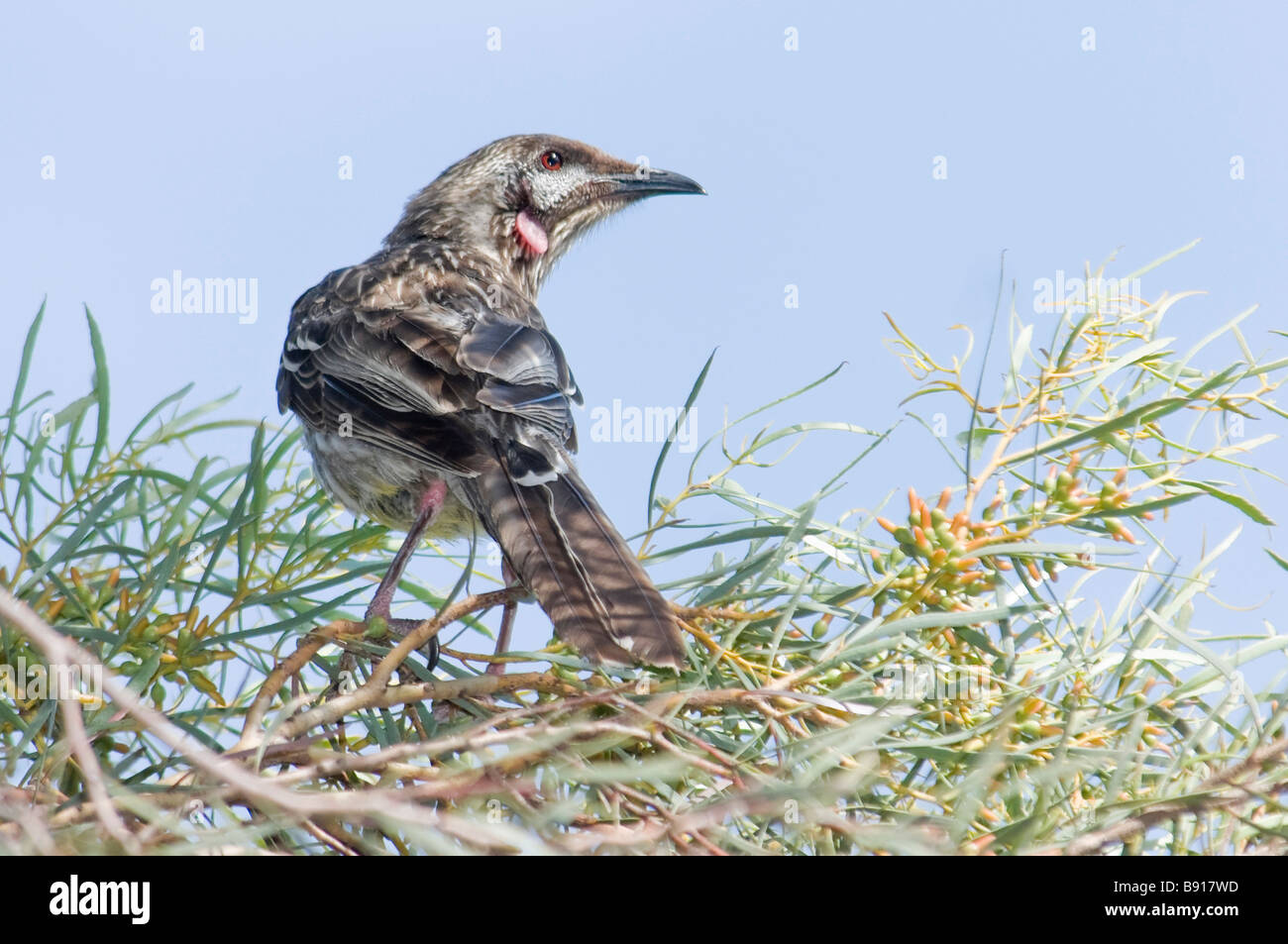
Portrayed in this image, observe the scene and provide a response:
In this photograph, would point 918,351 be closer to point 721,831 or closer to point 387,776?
point 721,831

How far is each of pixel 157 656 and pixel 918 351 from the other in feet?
5.16

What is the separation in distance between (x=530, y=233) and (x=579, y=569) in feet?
11.4

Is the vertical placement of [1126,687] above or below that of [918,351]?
below

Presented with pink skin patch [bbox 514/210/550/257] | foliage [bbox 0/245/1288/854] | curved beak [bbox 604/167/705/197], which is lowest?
foliage [bbox 0/245/1288/854]

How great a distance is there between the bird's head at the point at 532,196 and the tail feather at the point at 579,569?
9.20ft

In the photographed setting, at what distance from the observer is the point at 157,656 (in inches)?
84.2

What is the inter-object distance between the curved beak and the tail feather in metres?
3.00

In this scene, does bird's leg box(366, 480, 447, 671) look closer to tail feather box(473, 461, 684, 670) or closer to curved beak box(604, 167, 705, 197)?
tail feather box(473, 461, 684, 670)

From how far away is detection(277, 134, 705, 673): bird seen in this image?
8.08 feet

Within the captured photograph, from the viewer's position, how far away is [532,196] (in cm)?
573

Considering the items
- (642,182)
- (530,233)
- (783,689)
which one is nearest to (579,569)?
(783,689)

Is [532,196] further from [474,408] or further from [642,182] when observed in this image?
[474,408]

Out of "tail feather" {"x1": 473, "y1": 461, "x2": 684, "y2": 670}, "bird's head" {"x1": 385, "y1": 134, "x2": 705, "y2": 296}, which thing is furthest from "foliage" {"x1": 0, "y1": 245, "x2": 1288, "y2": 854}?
"bird's head" {"x1": 385, "y1": 134, "x2": 705, "y2": 296}
